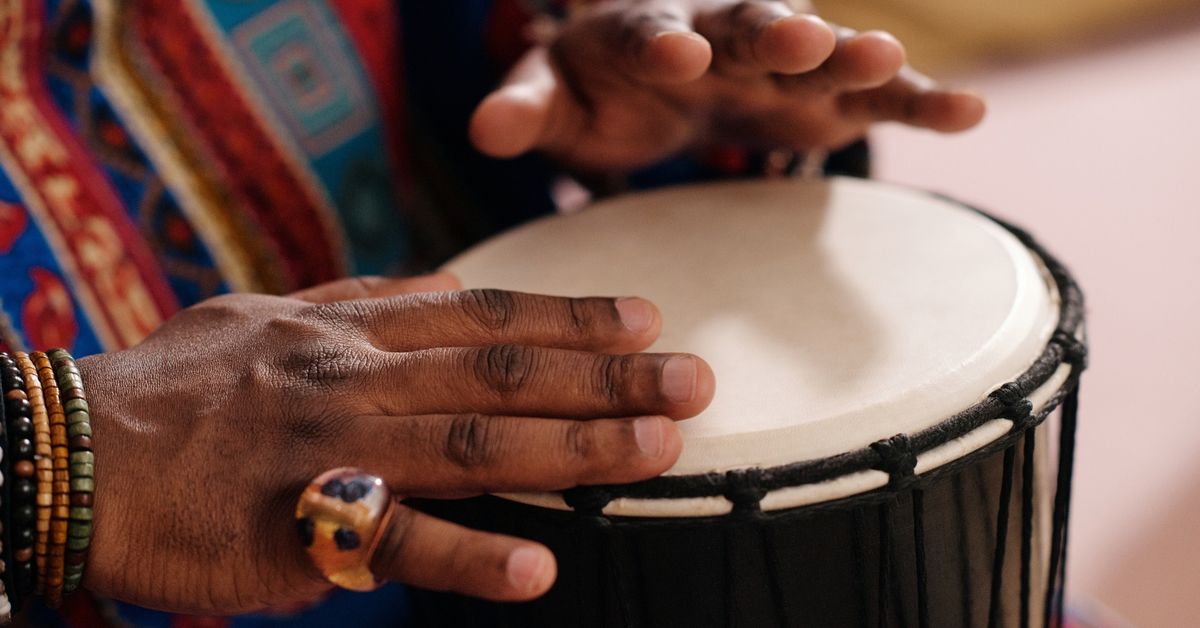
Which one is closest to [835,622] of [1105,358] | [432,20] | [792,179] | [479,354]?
[479,354]

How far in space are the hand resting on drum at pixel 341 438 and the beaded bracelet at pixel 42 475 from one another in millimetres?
27

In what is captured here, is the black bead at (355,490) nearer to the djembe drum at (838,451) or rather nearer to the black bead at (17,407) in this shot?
the djembe drum at (838,451)

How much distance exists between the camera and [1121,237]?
7.27 ft

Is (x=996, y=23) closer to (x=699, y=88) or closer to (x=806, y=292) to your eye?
(x=699, y=88)

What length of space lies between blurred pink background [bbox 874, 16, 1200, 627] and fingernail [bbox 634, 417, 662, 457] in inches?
40.3

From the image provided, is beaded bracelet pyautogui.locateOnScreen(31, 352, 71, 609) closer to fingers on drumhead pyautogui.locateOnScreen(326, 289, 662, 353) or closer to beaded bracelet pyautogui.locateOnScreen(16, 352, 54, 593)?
beaded bracelet pyautogui.locateOnScreen(16, 352, 54, 593)

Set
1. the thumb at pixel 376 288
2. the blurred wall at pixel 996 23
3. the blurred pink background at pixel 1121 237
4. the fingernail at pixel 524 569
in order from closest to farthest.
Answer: the fingernail at pixel 524 569
the thumb at pixel 376 288
the blurred pink background at pixel 1121 237
the blurred wall at pixel 996 23

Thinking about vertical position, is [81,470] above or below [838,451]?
above

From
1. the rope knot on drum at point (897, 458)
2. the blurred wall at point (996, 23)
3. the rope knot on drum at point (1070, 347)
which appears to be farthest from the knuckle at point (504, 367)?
the blurred wall at point (996, 23)

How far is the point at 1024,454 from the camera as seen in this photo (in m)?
0.69

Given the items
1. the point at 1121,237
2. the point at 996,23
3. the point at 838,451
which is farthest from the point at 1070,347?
the point at 996,23

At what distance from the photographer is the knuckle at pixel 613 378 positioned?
621 millimetres

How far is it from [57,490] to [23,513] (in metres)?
0.02

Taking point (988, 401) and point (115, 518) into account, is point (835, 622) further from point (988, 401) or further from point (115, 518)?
point (115, 518)
